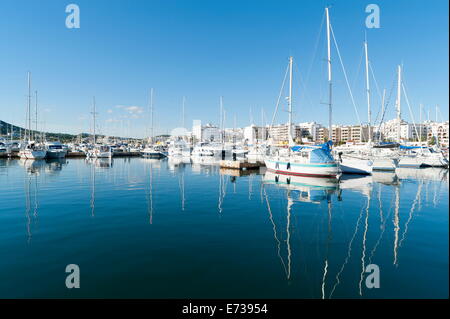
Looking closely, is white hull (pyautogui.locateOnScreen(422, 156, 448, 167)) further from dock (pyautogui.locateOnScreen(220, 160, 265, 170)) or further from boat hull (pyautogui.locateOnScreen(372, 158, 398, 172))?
dock (pyautogui.locateOnScreen(220, 160, 265, 170))

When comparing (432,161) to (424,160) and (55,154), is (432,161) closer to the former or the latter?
(424,160)

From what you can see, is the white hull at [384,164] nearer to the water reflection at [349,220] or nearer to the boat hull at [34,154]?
the water reflection at [349,220]

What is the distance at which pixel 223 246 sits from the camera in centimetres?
929

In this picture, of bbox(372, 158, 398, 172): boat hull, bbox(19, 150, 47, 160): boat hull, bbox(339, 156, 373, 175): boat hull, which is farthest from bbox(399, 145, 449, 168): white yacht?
bbox(19, 150, 47, 160): boat hull

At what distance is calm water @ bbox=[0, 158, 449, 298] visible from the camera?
6.49 meters

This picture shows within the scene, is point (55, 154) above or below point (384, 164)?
above

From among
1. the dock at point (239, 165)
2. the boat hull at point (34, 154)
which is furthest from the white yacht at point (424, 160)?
the boat hull at point (34, 154)

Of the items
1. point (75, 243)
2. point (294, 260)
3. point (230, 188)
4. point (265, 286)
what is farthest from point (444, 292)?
point (230, 188)

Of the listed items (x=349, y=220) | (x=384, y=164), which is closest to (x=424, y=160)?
(x=384, y=164)

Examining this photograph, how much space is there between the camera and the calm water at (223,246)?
6.49 metres

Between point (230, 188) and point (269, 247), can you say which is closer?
point (269, 247)
